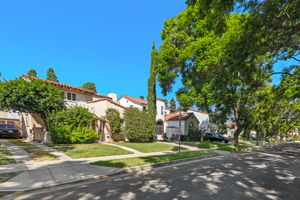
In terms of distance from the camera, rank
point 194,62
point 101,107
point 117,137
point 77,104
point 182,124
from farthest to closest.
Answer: point 182,124 < point 77,104 < point 117,137 < point 101,107 < point 194,62

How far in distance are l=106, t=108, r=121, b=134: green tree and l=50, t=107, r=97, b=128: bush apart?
1988mm

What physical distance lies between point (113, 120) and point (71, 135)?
14.4ft

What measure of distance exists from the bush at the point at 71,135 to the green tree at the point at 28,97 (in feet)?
4.74

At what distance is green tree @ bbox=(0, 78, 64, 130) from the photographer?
37.4 feet

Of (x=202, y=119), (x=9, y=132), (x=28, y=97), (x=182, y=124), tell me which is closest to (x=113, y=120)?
(x=28, y=97)

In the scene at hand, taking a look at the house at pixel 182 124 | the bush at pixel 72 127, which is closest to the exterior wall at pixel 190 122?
the house at pixel 182 124

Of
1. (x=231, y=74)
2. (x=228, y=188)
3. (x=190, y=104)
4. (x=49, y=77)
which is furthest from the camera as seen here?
(x=49, y=77)

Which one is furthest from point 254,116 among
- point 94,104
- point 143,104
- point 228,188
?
point 94,104

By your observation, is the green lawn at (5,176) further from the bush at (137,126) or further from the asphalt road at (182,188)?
the bush at (137,126)

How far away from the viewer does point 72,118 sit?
44.2 ft

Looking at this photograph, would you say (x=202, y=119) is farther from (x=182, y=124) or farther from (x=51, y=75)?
(x=51, y=75)

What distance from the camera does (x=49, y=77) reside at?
45.1 metres

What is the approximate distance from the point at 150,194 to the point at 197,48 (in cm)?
1288

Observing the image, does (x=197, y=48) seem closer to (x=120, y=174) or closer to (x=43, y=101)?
(x=120, y=174)
